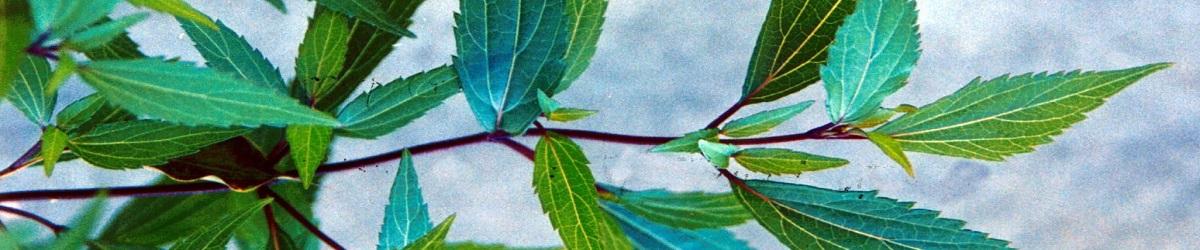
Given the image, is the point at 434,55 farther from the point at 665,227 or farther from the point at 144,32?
the point at 665,227

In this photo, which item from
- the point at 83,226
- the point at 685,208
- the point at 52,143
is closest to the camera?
the point at 83,226

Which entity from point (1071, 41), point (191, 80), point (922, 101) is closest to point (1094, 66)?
point (1071, 41)

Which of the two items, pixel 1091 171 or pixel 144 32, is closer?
pixel 144 32

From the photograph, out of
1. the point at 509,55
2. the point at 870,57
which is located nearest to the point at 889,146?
the point at 870,57

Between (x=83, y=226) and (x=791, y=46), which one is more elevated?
(x=791, y=46)

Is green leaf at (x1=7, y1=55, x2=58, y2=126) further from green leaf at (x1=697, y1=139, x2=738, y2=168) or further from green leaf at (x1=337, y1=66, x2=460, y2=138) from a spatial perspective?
green leaf at (x1=697, y1=139, x2=738, y2=168)

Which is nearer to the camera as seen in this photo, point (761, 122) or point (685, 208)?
point (761, 122)

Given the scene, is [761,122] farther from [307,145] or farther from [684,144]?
[307,145]
